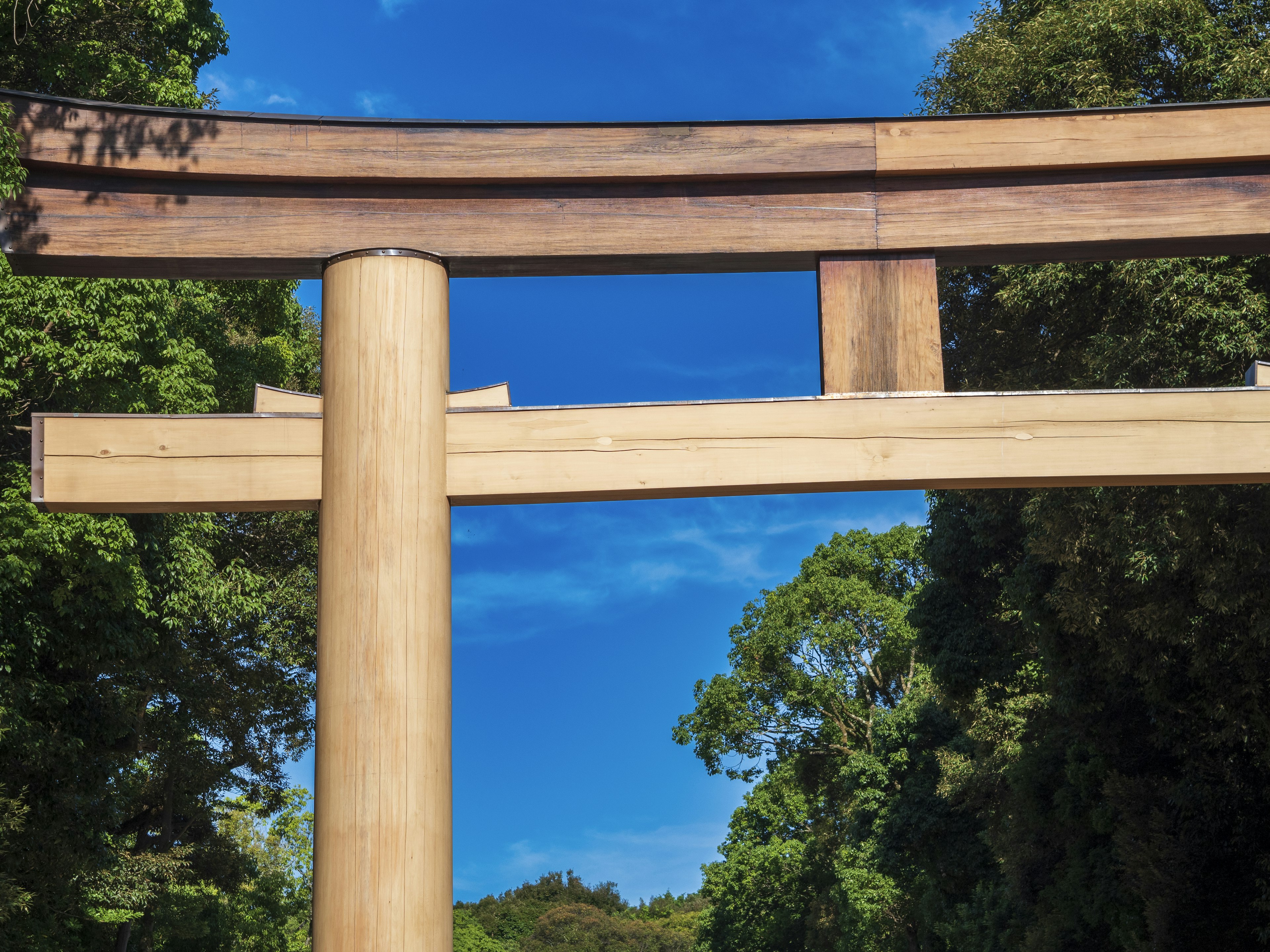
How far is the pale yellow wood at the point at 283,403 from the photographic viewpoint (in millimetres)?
3383

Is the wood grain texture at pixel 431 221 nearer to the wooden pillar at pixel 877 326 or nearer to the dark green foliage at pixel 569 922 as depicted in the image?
the wooden pillar at pixel 877 326

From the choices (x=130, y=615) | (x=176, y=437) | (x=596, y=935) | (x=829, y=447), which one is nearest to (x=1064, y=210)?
(x=829, y=447)

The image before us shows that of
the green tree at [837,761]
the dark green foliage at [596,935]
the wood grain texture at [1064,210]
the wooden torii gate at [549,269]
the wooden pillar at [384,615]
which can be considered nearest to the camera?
the wooden pillar at [384,615]

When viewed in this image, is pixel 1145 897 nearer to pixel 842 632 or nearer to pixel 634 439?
pixel 634 439

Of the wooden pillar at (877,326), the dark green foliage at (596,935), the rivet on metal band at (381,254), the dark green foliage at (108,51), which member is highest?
the dark green foliage at (108,51)

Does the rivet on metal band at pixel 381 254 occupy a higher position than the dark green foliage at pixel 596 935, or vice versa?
the rivet on metal band at pixel 381 254

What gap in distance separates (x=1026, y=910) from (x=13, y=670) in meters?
13.9

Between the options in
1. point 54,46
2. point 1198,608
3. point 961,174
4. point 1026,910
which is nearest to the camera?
point 961,174

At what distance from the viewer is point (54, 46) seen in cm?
1162

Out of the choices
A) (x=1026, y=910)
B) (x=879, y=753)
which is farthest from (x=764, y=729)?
(x=1026, y=910)

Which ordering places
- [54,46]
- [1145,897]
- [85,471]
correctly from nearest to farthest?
1. [85,471]
2. [54,46]
3. [1145,897]

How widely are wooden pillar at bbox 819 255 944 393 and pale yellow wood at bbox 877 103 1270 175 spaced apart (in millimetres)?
320

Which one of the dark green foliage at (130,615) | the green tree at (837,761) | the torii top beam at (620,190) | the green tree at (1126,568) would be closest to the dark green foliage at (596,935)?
the green tree at (837,761)

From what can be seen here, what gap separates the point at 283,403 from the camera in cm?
341
